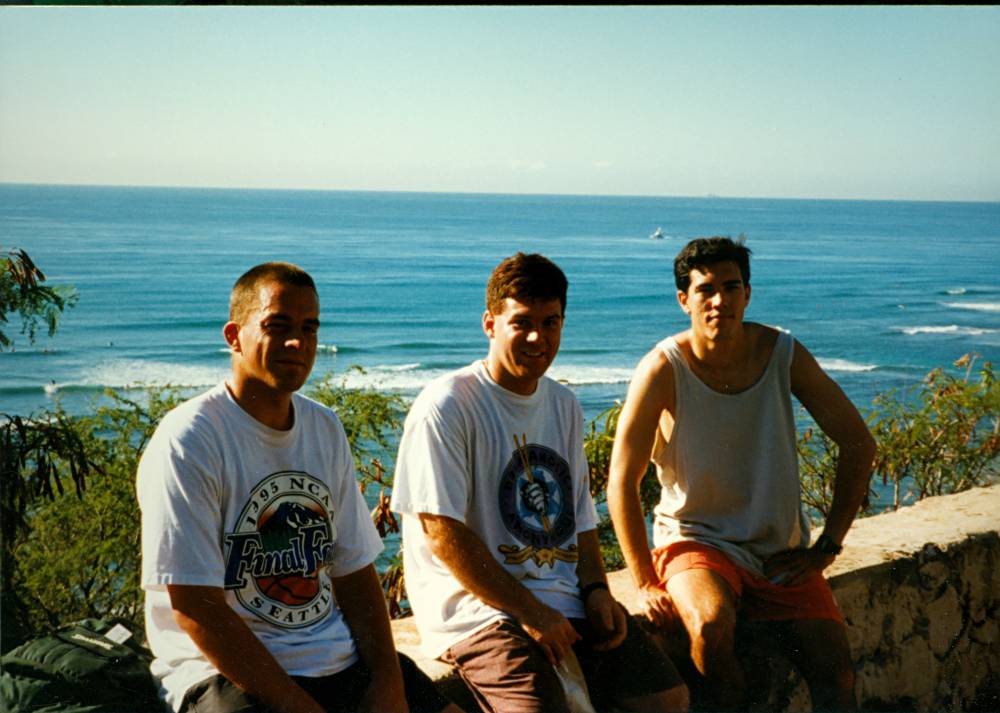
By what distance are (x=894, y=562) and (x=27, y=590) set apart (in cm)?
286

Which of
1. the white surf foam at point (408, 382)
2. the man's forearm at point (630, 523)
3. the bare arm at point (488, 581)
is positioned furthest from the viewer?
the white surf foam at point (408, 382)

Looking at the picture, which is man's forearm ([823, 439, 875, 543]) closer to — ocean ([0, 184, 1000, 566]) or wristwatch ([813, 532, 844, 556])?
wristwatch ([813, 532, 844, 556])

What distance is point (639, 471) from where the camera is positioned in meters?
3.12

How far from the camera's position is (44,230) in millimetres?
3447

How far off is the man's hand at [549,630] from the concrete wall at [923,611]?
747 millimetres

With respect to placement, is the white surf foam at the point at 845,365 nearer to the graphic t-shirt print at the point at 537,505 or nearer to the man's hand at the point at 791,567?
the man's hand at the point at 791,567

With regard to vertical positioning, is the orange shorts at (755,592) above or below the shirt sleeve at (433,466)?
below

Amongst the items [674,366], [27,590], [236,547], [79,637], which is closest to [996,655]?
[674,366]

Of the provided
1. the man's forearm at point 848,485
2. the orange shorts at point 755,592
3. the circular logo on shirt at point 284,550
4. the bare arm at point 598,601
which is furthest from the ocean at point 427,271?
the circular logo on shirt at point 284,550

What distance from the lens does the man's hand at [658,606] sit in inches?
123

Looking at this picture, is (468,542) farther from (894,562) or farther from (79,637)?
(894,562)

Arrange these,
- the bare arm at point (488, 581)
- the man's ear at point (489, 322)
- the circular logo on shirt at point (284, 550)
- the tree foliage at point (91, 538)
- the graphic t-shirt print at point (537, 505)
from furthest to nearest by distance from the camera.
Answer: the tree foliage at point (91, 538), the man's ear at point (489, 322), the graphic t-shirt print at point (537, 505), the bare arm at point (488, 581), the circular logo on shirt at point (284, 550)

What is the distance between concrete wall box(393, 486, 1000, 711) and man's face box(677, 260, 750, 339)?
0.89 meters

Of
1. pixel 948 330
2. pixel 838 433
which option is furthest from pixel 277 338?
pixel 948 330
